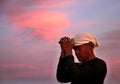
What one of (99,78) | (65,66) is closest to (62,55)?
(65,66)

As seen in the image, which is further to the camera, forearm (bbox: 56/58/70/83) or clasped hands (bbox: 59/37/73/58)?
forearm (bbox: 56/58/70/83)

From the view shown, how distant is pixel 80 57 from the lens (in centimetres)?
636

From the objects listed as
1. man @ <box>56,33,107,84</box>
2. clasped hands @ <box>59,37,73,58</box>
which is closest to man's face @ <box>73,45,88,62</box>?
man @ <box>56,33,107,84</box>

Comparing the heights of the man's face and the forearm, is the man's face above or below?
above

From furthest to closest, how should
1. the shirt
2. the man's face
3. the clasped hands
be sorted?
1. the man's face
2. the clasped hands
3. the shirt

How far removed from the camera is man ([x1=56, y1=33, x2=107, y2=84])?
617 cm

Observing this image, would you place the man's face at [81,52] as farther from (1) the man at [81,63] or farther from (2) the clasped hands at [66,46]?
(2) the clasped hands at [66,46]

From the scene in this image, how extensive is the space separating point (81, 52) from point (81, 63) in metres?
0.15

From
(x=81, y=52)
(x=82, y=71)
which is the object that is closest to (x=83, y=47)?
(x=81, y=52)

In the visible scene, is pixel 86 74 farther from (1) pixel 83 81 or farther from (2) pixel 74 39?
(2) pixel 74 39

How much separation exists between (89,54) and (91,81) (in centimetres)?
36

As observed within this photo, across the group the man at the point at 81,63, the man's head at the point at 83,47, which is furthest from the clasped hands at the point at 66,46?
the man's head at the point at 83,47

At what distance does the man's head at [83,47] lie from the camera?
636 centimetres

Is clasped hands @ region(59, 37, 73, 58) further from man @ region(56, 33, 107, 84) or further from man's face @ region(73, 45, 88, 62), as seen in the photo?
man's face @ region(73, 45, 88, 62)
